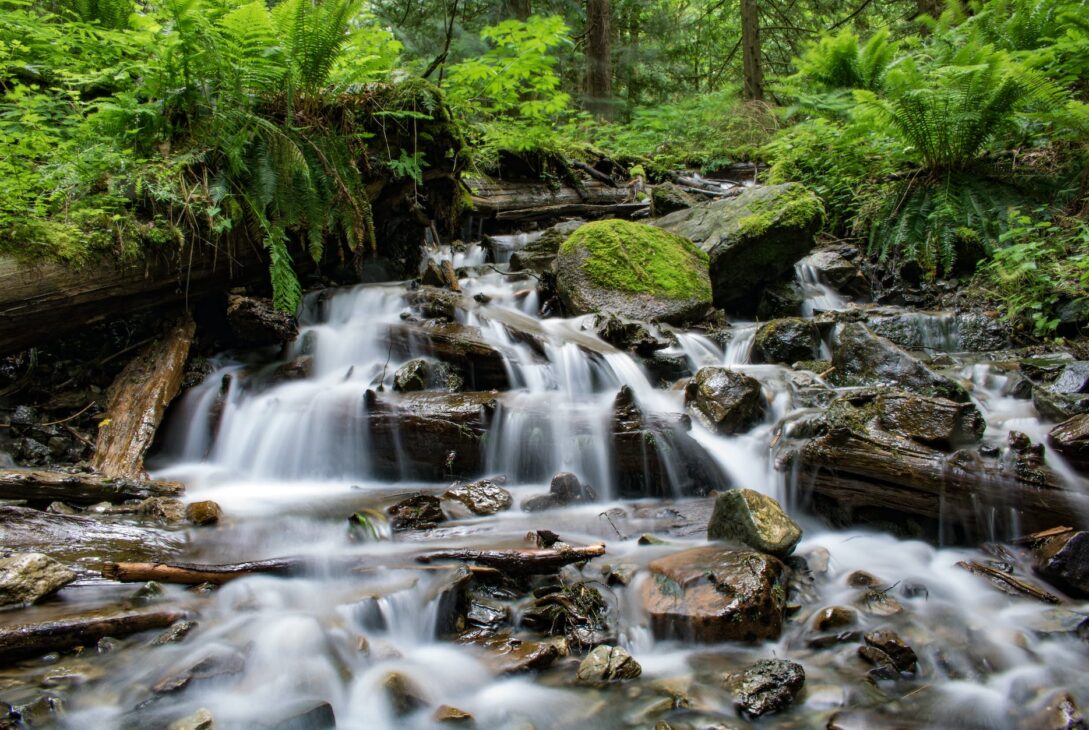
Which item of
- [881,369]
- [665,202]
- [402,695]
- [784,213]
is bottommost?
[402,695]

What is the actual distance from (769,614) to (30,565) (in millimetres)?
3485

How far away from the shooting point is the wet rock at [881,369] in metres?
5.14

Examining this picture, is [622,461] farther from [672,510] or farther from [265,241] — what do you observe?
[265,241]

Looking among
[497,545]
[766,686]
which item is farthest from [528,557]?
[766,686]

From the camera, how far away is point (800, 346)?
6.67m

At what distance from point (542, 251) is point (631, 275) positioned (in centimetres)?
190

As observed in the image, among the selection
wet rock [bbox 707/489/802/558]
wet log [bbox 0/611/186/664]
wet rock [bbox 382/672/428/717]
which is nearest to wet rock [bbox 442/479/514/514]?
wet rock [bbox 707/489/802/558]

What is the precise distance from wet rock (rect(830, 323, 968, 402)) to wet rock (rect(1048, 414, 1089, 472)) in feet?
3.60

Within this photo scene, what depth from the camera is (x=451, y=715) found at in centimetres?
256

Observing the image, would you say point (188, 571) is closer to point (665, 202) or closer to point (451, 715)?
point (451, 715)

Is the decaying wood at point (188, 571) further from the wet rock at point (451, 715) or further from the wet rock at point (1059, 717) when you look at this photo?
the wet rock at point (1059, 717)

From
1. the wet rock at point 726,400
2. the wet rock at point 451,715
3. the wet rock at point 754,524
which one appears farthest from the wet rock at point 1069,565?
the wet rock at point 451,715

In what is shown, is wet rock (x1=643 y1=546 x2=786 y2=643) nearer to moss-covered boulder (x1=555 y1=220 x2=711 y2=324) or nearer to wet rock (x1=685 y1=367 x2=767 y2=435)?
wet rock (x1=685 y1=367 x2=767 y2=435)

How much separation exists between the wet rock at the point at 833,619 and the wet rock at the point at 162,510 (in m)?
3.71
